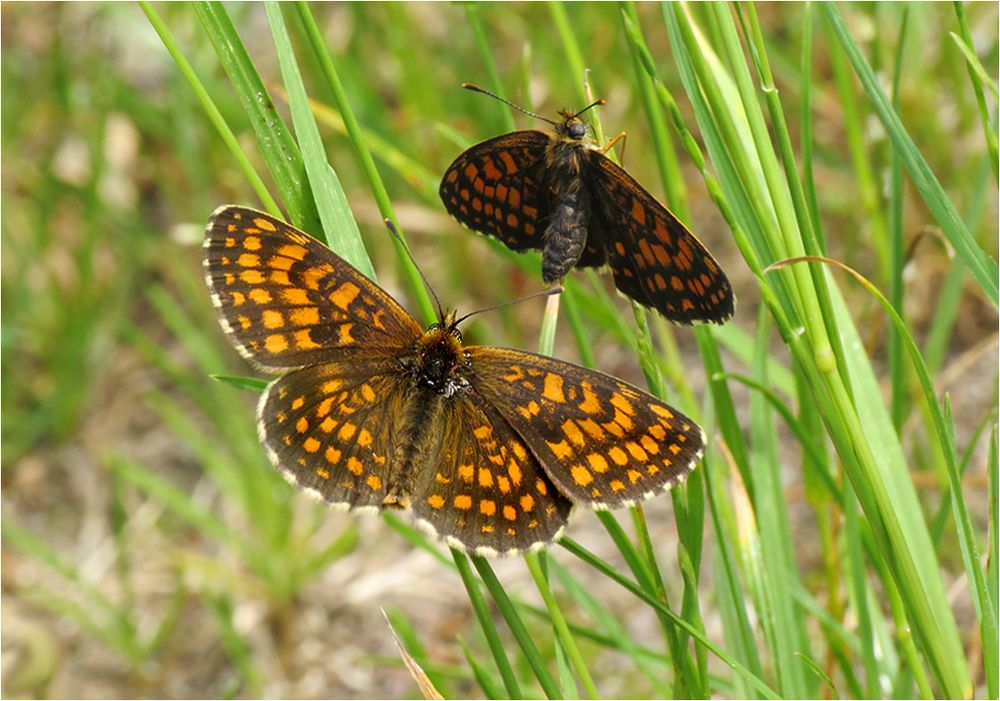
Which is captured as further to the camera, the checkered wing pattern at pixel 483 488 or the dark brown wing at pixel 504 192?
the dark brown wing at pixel 504 192

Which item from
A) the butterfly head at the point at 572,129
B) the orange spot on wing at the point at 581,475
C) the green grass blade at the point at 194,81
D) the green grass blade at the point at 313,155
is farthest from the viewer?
the butterfly head at the point at 572,129

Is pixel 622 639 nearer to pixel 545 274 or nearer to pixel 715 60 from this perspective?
pixel 545 274

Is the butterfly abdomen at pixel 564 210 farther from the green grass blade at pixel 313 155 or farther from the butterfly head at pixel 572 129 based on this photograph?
the green grass blade at pixel 313 155

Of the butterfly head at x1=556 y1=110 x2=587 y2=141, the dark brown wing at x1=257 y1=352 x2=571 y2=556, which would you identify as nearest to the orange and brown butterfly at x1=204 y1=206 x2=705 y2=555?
the dark brown wing at x1=257 y1=352 x2=571 y2=556

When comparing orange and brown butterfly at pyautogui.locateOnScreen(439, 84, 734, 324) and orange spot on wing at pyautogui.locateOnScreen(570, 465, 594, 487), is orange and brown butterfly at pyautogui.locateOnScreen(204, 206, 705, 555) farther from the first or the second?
orange and brown butterfly at pyautogui.locateOnScreen(439, 84, 734, 324)

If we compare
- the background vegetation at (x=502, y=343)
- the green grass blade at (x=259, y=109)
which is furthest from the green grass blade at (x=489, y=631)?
the green grass blade at (x=259, y=109)

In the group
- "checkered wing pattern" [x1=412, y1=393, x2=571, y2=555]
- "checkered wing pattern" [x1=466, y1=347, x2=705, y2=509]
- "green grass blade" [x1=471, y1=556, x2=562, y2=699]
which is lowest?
"green grass blade" [x1=471, y1=556, x2=562, y2=699]

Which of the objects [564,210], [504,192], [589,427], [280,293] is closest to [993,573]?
[589,427]
